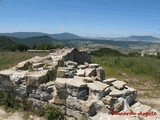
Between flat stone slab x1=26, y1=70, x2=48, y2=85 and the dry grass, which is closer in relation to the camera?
flat stone slab x1=26, y1=70, x2=48, y2=85

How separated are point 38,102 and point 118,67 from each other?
52.1ft

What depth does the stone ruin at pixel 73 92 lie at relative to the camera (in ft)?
26.3

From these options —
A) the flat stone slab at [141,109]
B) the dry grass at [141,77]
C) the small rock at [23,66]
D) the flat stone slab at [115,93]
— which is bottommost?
the dry grass at [141,77]

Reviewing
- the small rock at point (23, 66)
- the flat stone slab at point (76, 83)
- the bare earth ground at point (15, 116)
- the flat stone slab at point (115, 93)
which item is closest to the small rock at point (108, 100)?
the flat stone slab at point (115, 93)

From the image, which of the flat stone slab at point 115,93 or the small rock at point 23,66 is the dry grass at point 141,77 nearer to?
Answer: the flat stone slab at point 115,93

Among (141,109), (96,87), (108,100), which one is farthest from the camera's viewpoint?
(141,109)

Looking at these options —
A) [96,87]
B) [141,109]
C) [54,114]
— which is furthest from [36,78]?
[141,109]

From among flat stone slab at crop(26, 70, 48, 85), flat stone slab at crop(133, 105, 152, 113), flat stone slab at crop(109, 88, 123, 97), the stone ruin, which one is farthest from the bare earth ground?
flat stone slab at crop(133, 105, 152, 113)

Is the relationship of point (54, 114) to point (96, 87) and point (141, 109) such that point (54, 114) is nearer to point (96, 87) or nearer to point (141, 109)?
point (96, 87)

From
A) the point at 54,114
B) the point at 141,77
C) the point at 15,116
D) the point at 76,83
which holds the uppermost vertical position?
the point at 76,83

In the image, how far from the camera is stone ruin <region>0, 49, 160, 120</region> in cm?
802

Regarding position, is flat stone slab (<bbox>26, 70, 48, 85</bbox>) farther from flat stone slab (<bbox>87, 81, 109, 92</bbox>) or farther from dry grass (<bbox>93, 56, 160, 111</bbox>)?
dry grass (<bbox>93, 56, 160, 111</bbox>)

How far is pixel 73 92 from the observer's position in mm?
8234

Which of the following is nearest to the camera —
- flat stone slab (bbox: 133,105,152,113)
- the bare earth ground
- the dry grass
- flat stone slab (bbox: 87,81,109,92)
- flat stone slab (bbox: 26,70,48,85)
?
flat stone slab (bbox: 87,81,109,92)
